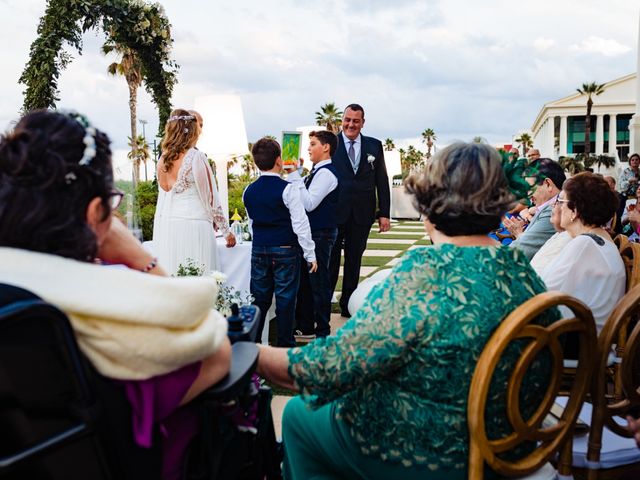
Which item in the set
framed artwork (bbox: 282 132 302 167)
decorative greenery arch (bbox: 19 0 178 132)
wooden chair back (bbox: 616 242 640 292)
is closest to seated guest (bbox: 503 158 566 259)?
wooden chair back (bbox: 616 242 640 292)

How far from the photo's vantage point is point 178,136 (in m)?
5.13

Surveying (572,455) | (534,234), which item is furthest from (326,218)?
(572,455)

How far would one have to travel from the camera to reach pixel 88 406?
4.07ft

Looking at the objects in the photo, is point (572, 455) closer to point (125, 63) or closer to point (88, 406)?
point (88, 406)

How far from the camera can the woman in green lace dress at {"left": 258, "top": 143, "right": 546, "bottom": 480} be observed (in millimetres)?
1680

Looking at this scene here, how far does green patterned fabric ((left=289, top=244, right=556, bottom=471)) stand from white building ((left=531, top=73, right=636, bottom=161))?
326 feet

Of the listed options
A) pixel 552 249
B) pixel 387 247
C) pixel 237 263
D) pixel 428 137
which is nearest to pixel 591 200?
pixel 552 249

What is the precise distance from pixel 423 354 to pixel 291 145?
7.12 meters

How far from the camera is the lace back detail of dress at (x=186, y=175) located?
5.13m

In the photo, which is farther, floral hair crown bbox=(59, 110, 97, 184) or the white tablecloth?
the white tablecloth

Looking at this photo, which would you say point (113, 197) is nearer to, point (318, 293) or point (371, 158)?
point (318, 293)

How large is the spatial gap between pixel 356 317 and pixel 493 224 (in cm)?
49

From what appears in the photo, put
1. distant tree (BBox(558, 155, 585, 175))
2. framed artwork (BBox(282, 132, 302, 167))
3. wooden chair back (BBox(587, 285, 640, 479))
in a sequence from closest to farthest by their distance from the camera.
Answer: wooden chair back (BBox(587, 285, 640, 479)) → framed artwork (BBox(282, 132, 302, 167)) → distant tree (BBox(558, 155, 585, 175))

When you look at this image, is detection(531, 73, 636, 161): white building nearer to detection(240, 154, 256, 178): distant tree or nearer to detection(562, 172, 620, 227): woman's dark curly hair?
detection(240, 154, 256, 178): distant tree
